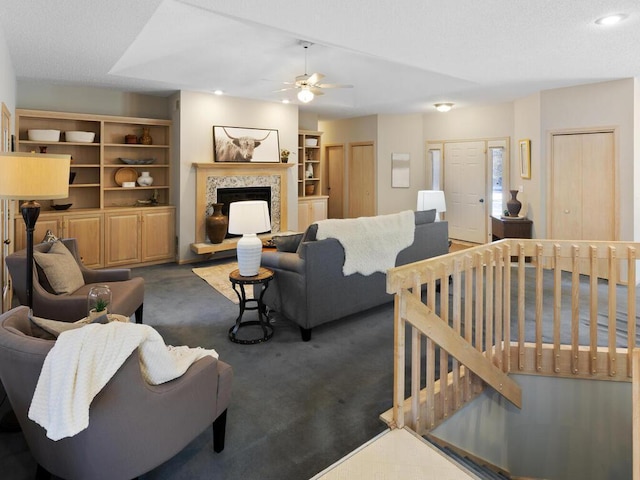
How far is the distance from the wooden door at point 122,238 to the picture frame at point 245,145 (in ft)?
5.24

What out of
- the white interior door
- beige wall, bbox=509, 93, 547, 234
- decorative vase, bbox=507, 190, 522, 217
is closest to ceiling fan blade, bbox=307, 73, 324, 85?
beige wall, bbox=509, 93, 547, 234

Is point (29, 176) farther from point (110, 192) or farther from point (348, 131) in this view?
point (348, 131)

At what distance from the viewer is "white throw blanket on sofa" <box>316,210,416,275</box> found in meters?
3.73

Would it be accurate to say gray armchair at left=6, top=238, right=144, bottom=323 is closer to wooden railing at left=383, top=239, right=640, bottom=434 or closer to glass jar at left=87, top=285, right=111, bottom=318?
glass jar at left=87, top=285, right=111, bottom=318

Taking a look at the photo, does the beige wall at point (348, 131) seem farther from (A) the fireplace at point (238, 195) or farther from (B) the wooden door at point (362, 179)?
(A) the fireplace at point (238, 195)

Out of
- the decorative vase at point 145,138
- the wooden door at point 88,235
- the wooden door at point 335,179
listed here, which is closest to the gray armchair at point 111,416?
the wooden door at point 88,235

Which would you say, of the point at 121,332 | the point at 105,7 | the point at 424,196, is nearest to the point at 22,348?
the point at 121,332

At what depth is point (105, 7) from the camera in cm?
316

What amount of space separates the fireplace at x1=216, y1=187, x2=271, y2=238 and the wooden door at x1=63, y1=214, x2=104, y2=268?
178 cm

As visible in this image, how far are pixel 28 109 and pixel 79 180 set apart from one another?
43.8 inches

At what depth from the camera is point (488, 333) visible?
287 cm

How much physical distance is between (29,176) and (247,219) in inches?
62.4

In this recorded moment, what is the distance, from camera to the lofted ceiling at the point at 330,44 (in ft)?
10.4

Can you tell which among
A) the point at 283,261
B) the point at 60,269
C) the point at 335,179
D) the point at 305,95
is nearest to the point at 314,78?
the point at 305,95
